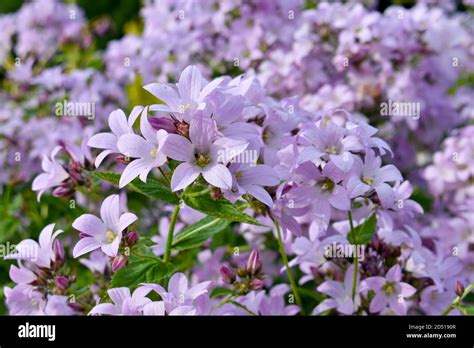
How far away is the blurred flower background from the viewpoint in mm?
1001

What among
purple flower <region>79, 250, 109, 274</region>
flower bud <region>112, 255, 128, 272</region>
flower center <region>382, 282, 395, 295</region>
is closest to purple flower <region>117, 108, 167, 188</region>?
flower bud <region>112, 255, 128, 272</region>

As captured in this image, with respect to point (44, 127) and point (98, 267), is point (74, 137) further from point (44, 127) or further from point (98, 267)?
point (98, 267)

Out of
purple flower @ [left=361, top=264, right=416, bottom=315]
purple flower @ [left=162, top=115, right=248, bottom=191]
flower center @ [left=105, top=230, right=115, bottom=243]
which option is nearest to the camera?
purple flower @ [left=162, top=115, right=248, bottom=191]

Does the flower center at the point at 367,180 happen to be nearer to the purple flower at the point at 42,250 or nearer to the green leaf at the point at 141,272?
the green leaf at the point at 141,272

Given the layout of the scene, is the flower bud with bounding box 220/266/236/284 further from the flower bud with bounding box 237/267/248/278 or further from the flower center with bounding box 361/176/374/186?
the flower center with bounding box 361/176/374/186

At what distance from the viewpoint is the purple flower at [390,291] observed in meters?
1.13

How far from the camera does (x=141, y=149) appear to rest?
0.95m

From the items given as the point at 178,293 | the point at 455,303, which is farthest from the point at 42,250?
the point at 455,303

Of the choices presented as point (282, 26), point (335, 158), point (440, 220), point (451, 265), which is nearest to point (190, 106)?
point (335, 158)

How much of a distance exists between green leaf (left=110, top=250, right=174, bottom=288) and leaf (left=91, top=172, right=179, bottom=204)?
10 centimetres

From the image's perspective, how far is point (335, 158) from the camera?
1.00 metres

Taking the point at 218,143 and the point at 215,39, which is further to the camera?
the point at 215,39

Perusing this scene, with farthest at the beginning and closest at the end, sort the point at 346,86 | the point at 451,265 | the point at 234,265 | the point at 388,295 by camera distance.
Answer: the point at 346,86, the point at 234,265, the point at 451,265, the point at 388,295
